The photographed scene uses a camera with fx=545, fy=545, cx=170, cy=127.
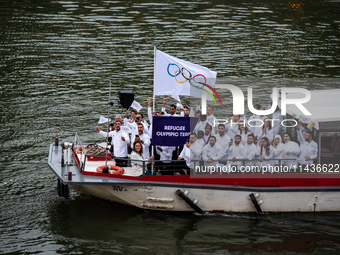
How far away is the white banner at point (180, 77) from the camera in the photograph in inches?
664

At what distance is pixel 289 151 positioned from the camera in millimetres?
16188

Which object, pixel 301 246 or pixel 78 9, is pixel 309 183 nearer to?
pixel 301 246

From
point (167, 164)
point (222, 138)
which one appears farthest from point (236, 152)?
point (167, 164)

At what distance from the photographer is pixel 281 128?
16.4 m

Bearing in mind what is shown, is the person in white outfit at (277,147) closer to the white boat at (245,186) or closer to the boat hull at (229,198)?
the white boat at (245,186)

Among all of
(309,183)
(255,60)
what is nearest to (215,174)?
(309,183)

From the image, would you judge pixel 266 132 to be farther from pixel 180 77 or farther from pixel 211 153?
pixel 180 77

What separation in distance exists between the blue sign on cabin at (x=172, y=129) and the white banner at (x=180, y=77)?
1101mm

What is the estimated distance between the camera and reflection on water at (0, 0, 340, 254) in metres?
15.7

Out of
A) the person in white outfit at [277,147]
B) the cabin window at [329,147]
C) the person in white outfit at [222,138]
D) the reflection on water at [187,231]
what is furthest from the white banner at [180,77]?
the reflection on water at [187,231]

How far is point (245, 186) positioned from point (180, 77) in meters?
3.90

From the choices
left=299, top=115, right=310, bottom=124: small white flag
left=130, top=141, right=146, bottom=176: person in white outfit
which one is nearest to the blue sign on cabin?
left=130, top=141, right=146, bottom=176: person in white outfit

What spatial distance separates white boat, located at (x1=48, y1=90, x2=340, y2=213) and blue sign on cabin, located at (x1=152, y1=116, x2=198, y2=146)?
41.9 inches

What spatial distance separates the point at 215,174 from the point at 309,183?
9.32 feet
